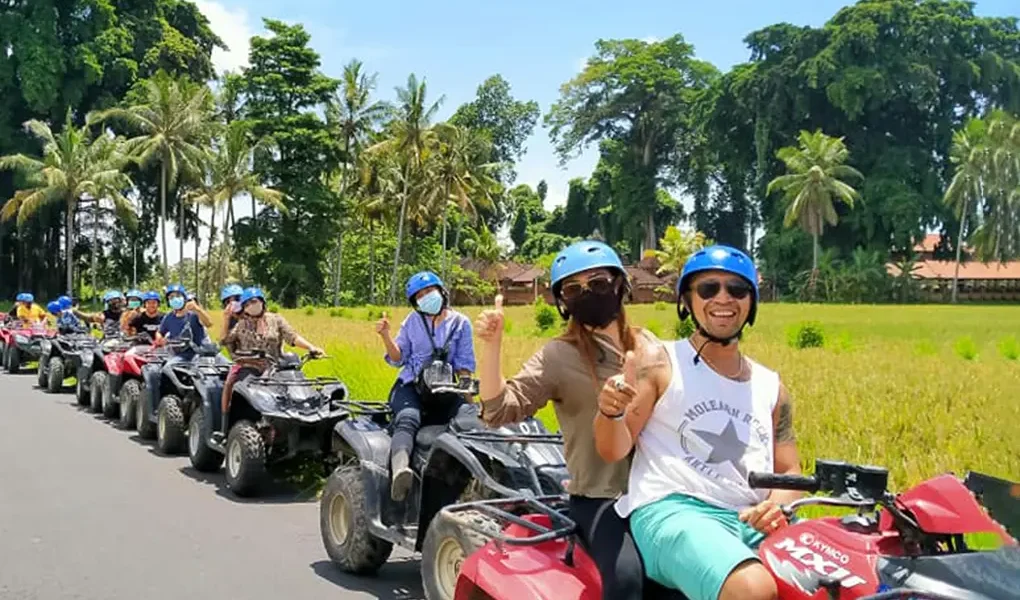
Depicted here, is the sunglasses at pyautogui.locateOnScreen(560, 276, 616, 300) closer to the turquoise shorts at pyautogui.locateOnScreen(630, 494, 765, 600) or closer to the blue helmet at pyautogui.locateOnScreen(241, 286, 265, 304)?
the turquoise shorts at pyautogui.locateOnScreen(630, 494, 765, 600)

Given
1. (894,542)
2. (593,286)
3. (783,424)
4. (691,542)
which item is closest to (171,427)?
(593,286)

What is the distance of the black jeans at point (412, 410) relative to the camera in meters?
6.24

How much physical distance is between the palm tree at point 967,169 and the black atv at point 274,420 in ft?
175

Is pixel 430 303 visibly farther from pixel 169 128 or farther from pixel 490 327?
pixel 169 128

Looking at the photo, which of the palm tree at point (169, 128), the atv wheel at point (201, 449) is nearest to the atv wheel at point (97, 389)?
the atv wheel at point (201, 449)

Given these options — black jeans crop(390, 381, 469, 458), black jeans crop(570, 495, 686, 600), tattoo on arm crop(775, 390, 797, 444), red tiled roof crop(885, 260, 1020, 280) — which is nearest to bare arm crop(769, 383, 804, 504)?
tattoo on arm crop(775, 390, 797, 444)

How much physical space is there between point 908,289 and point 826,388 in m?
48.2

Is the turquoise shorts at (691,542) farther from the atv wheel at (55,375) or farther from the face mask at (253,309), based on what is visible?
the atv wheel at (55,375)

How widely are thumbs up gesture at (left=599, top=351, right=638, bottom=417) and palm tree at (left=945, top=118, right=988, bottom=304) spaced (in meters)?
57.4

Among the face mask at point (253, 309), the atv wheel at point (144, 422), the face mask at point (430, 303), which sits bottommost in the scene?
the atv wheel at point (144, 422)

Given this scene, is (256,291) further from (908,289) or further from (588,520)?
(908,289)

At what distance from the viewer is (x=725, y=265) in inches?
128

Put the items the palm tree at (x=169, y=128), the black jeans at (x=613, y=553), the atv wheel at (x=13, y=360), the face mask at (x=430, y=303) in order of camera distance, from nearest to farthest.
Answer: the black jeans at (x=613, y=553)
the face mask at (x=430, y=303)
the atv wheel at (x=13, y=360)
the palm tree at (x=169, y=128)

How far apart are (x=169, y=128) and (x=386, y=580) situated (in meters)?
39.6
